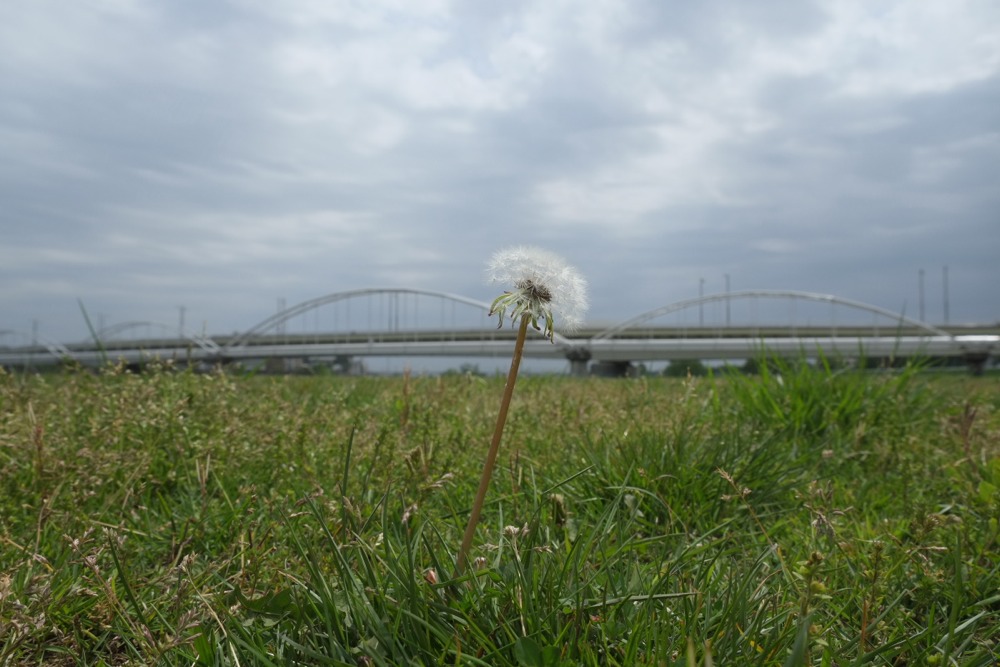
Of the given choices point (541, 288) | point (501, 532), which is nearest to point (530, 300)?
point (541, 288)

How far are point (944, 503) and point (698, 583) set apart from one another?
8.32 ft

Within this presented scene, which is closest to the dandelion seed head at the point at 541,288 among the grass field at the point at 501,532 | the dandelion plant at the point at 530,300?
the dandelion plant at the point at 530,300

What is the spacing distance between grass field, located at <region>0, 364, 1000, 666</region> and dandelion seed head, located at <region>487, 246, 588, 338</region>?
63cm

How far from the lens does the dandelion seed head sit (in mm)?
1671

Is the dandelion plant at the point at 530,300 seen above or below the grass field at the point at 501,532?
above

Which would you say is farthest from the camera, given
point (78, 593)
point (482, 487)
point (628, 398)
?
point (628, 398)

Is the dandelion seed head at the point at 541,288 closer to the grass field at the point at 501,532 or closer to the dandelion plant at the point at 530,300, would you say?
the dandelion plant at the point at 530,300

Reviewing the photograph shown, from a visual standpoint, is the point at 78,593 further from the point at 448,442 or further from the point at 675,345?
the point at 675,345

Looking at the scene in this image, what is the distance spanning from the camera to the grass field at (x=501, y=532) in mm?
1892

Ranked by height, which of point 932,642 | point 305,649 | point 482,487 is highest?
point 482,487

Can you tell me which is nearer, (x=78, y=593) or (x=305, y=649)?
(x=305, y=649)

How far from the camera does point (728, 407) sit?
644 centimetres

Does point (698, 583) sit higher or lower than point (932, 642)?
higher

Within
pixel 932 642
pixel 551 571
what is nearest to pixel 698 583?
pixel 551 571
